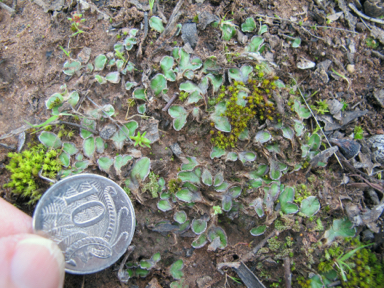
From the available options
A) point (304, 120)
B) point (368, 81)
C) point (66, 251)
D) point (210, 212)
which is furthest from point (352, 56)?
point (66, 251)

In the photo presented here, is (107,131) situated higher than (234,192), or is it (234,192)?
(107,131)

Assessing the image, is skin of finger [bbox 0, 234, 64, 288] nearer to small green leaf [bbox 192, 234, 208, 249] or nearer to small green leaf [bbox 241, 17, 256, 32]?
small green leaf [bbox 192, 234, 208, 249]

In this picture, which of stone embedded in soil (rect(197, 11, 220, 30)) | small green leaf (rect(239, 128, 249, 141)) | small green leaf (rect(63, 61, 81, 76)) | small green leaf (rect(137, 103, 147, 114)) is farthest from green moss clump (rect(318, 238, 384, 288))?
small green leaf (rect(63, 61, 81, 76))

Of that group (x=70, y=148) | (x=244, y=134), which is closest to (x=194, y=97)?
(x=244, y=134)

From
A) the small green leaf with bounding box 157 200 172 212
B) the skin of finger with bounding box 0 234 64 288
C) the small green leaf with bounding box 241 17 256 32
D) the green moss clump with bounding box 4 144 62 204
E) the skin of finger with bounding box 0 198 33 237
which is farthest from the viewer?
the small green leaf with bounding box 241 17 256 32

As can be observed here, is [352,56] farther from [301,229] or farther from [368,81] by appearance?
[301,229]

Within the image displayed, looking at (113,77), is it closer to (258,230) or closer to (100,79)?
(100,79)

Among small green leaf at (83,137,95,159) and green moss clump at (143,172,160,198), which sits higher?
small green leaf at (83,137,95,159)
